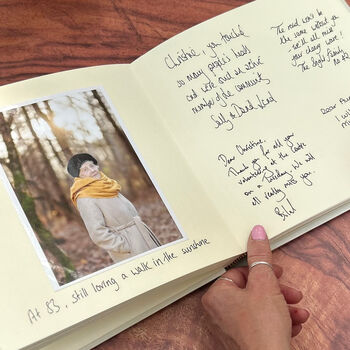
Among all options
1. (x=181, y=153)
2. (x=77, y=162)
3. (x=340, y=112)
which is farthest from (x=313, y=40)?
(x=77, y=162)

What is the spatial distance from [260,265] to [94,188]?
0.63 ft

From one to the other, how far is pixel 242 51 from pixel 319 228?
24cm

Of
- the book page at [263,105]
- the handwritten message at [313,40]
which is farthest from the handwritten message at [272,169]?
the handwritten message at [313,40]

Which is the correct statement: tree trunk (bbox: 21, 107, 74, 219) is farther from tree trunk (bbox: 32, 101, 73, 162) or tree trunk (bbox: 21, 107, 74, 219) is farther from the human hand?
the human hand

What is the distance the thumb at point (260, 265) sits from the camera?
52 cm

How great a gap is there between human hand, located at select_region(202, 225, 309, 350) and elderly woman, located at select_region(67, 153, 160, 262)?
0.09 meters

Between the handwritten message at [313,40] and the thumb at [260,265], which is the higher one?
the handwritten message at [313,40]

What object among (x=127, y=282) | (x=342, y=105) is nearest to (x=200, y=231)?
(x=127, y=282)

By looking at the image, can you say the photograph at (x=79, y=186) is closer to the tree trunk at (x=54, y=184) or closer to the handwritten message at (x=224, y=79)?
the tree trunk at (x=54, y=184)

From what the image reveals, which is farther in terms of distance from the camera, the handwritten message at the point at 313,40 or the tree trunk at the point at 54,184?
the handwritten message at the point at 313,40

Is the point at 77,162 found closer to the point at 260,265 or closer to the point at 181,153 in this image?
the point at 181,153

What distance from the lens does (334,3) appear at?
0.70 meters

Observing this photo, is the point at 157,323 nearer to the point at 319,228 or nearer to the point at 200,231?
the point at 200,231
